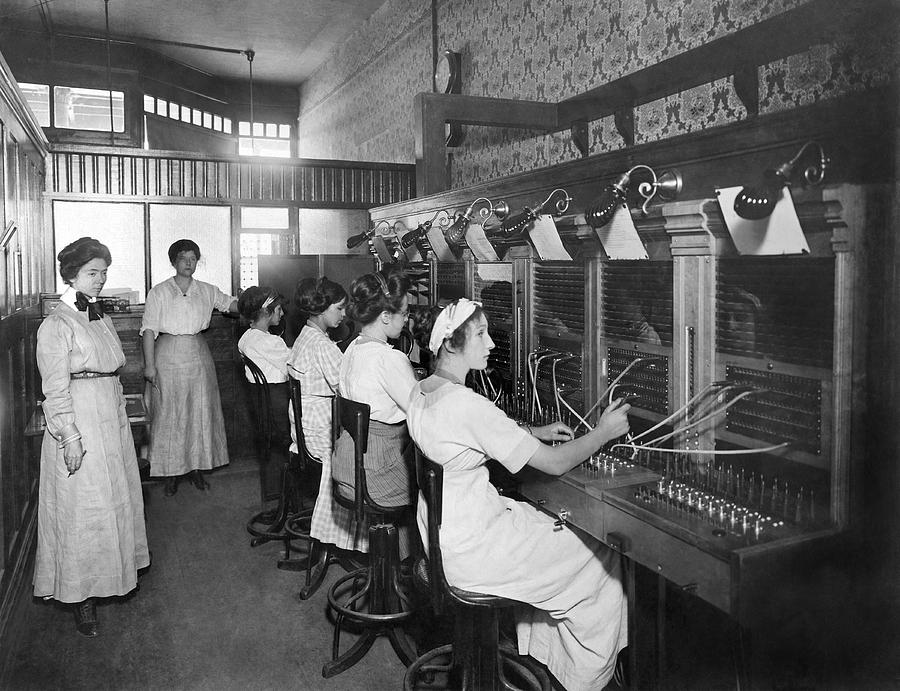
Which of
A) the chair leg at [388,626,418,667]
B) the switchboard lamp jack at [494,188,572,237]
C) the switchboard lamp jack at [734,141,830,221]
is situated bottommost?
the chair leg at [388,626,418,667]

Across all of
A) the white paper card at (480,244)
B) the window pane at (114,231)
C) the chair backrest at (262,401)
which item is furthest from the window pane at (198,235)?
the white paper card at (480,244)

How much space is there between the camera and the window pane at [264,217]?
25.2ft

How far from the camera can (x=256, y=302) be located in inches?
209

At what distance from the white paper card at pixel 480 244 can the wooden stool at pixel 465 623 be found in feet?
5.13

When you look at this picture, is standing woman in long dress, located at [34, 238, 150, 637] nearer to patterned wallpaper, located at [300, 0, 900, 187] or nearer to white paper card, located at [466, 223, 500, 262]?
white paper card, located at [466, 223, 500, 262]

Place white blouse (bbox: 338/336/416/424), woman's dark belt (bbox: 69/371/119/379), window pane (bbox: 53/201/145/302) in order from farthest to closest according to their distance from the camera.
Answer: window pane (bbox: 53/201/145/302) → woman's dark belt (bbox: 69/371/119/379) → white blouse (bbox: 338/336/416/424)

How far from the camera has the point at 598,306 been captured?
3258mm

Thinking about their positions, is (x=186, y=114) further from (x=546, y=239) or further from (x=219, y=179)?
(x=546, y=239)

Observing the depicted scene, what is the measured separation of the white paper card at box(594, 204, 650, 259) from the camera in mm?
2854

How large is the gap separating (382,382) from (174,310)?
3130 mm

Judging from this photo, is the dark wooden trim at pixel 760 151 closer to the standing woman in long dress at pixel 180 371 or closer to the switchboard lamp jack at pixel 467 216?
the switchboard lamp jack at pixel 467 216

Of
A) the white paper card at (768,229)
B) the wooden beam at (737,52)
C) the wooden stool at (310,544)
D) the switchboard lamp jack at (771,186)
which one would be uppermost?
the wooden beam at (737,52)

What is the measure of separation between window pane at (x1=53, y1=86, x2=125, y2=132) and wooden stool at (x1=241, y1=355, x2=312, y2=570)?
621cm

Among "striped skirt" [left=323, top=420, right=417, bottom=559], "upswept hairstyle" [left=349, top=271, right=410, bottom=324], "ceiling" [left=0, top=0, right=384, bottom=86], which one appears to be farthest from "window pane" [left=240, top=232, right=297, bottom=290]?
"striped skirt" [left=323, top=420, right=417, bottom=559]
